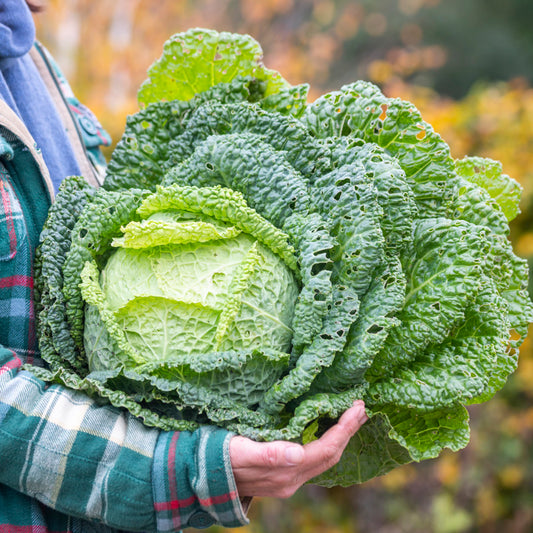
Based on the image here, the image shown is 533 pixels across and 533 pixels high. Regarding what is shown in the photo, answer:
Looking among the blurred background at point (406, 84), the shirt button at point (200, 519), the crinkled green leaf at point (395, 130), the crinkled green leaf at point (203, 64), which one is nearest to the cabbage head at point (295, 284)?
the crinkled green leaf at point (395, 130)

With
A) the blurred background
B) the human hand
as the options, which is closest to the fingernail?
the human hand

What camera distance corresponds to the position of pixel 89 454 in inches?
48.7

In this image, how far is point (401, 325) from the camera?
4.84ft

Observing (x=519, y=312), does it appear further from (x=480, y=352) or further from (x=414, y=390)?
(x=414, y=390)

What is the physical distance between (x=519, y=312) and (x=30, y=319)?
1511mm

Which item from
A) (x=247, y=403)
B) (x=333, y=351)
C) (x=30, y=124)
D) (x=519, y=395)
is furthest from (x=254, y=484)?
(x=519, y=395)

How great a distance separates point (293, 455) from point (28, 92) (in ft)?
4.69

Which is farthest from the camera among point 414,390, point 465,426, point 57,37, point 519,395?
point 57,37

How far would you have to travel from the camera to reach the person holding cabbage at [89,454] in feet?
4.02

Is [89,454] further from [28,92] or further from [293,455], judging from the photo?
[28,92]

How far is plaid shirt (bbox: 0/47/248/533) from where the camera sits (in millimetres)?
1221

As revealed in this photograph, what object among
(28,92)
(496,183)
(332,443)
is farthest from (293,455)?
(28,92)

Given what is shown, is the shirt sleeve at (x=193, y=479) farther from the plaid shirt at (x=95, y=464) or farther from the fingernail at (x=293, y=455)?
the fingernail at (x=293, y=455)

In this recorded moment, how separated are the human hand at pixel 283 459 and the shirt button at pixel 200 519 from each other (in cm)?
11
